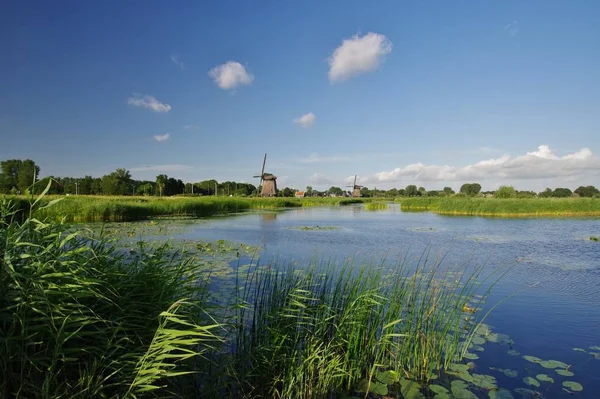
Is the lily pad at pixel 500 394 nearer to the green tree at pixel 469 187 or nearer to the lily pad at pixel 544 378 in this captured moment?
the lily pad at pixel 544 378

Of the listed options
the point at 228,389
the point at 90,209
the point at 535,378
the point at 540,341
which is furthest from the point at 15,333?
the point at 90,209

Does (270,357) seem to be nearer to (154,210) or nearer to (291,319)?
(291,319)

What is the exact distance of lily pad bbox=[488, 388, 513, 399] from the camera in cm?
352

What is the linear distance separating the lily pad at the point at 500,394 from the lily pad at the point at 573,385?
2.56 ft

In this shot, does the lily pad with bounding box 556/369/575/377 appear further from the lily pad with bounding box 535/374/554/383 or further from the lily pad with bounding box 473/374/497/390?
the lily pad with bounding box 473/374/497/390

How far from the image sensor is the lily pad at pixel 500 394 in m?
3.52

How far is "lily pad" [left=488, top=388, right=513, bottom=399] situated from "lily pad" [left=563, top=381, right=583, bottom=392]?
2.56ft

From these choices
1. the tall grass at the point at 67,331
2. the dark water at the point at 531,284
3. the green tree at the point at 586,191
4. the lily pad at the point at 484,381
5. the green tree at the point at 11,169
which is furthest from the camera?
the green tree at the point at 586,191

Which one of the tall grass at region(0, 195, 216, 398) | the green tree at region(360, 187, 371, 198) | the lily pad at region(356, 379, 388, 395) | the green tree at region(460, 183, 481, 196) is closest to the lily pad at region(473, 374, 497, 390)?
the lily pad at region(356, 379, 388, 395)

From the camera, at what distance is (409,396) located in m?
3.45

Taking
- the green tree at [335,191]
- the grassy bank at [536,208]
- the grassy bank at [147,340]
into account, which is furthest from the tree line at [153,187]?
the grassy bank at [147,340]

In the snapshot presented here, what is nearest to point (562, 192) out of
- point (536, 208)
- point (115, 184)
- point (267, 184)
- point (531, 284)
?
point (536, 208)

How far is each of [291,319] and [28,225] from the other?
2777 millimetres

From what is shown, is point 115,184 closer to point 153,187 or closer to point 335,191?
point 153,187
